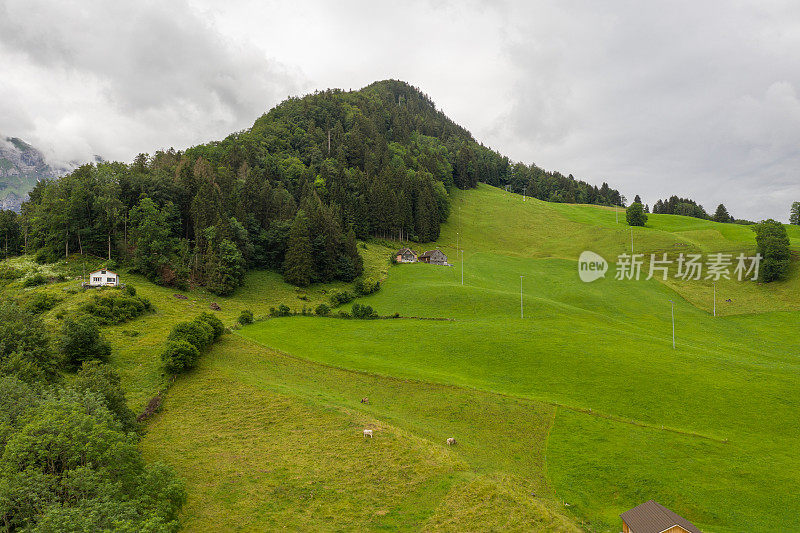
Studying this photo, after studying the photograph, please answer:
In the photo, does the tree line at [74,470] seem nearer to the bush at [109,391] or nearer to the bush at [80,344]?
the bush at [109,391]

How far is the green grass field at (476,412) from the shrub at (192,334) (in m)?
2.31

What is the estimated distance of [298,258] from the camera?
279ft

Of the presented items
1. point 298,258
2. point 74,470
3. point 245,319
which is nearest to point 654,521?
point 74,470

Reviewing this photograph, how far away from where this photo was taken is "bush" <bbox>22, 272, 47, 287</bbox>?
6259 cm

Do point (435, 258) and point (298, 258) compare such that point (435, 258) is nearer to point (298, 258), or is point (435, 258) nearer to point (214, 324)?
point (298, 258)

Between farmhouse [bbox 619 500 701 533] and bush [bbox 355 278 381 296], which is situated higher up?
bush [bbox 355 278 381 296]

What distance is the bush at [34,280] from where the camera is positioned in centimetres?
6259

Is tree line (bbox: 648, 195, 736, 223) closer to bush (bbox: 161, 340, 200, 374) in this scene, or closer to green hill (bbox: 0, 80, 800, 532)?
green hill (bbox: 0, 80, 800, 532)

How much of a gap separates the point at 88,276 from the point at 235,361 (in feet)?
138

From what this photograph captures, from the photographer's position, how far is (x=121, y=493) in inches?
773

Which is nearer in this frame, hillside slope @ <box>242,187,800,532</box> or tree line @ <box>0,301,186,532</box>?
tree line @ <box>0,301,186,532</box>

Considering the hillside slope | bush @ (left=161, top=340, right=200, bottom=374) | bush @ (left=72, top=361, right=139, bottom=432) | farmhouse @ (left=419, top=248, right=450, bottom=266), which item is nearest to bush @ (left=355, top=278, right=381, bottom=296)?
the hillside slope

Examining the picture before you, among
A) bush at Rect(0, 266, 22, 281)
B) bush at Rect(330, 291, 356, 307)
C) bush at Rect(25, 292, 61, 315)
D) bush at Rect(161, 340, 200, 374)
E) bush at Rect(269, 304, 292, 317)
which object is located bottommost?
bush at Rect(161, 340, 200, 374)

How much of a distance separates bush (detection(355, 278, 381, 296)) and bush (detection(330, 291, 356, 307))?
2.39m
